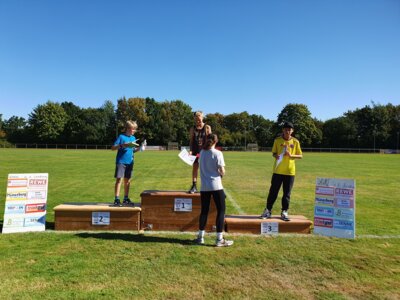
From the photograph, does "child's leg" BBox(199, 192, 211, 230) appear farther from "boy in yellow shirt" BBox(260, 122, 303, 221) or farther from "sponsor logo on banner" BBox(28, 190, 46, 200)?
"sponsor logo on banner" BBox(28, 190, 46, 200)

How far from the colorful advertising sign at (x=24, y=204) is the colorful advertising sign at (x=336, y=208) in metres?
5.57

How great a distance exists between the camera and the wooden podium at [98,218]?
21.6 ft

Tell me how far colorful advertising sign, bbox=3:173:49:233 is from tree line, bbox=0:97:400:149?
79.1m

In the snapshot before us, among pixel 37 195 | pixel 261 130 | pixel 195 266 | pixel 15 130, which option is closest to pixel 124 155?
pixel 37 195

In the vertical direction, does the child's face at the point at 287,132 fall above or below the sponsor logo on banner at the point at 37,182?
above

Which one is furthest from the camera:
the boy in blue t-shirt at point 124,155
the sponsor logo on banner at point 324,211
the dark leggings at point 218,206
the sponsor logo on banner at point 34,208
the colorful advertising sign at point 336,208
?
the boy in blue t-shirt at point 124,155

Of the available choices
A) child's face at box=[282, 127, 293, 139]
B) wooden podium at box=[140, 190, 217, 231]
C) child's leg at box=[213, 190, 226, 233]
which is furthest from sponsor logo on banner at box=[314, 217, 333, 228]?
child's leg at box=[213, 190, 226, 233]

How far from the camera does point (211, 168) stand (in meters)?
5.73

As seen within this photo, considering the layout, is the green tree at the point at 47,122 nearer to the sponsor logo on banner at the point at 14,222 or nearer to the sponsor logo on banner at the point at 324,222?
the sponsor logo on banner at the point at 14,222

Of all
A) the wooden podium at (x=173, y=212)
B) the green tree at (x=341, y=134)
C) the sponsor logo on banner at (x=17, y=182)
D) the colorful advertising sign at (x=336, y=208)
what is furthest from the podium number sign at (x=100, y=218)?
the green tree at (x=341, y=134)

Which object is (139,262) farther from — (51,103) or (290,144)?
(51,103)

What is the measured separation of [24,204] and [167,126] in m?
82.8

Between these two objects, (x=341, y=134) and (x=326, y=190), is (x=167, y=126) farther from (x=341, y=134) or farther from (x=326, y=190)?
(x=326, y=190)

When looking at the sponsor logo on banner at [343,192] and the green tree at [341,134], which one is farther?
the green tree at [341,134]
